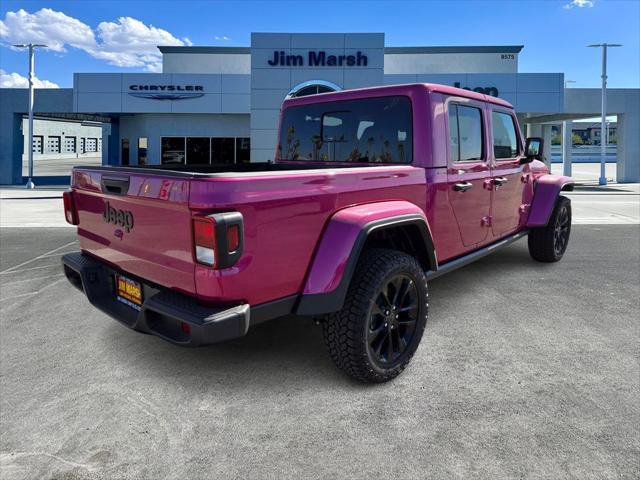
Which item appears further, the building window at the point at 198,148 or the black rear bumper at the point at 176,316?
the building window at the point at 198,148

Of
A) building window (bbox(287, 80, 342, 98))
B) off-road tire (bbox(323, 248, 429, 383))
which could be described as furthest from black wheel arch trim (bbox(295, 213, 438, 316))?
building window (bbox(287, 80, 342, 98))

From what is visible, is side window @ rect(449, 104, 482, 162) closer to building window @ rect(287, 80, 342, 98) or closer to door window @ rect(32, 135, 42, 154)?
building window @ rect(287, 80, 342, 98)

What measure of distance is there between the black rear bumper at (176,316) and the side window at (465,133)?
93.8 inches

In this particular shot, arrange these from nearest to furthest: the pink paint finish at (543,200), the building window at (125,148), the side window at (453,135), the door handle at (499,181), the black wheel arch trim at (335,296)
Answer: the black wheel arch trim at (335,296)
the side window at (453,135)
the door handle at (499,181)
the pink paint finish at (543,200)
the building window at (125,148)

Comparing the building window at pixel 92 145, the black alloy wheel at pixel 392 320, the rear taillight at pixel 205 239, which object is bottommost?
the black alloy wheel at pixel 392 320

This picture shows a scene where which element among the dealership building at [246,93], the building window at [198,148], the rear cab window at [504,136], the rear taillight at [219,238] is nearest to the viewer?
the rear taillight at [219,238]

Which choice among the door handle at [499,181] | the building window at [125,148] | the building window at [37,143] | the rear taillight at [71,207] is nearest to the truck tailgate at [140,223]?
the rear taillight at [71,207]

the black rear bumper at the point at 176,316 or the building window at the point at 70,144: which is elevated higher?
the building window at the point at 70,144

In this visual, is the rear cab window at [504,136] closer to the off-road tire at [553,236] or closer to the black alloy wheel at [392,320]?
the off-road tire at [553,236]

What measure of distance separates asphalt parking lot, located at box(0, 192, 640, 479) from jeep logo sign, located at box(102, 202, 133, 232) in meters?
1.02

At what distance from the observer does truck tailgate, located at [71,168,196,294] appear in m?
2.66

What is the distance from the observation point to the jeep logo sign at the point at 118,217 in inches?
121

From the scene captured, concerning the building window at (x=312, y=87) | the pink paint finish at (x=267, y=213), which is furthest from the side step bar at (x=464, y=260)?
the building window at (x=312, y=87)

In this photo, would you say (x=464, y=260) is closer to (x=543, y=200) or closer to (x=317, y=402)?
(x=317, y=402)
